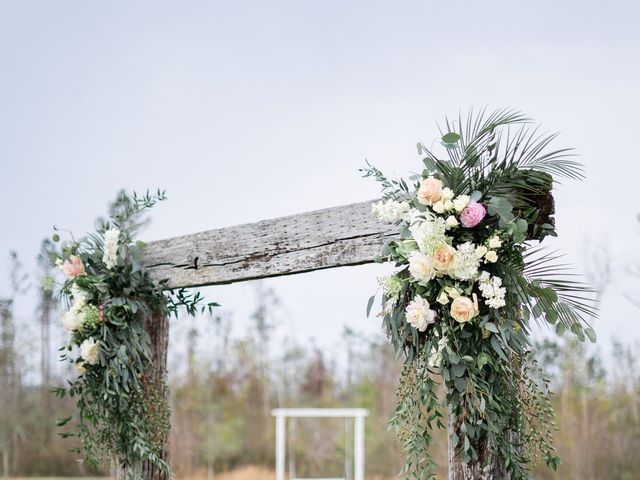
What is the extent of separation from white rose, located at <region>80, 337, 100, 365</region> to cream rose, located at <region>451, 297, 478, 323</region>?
1.92 meters

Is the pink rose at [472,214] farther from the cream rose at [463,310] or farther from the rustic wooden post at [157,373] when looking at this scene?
the rustic wooden post at [157,373]

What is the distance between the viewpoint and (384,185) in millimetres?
3096

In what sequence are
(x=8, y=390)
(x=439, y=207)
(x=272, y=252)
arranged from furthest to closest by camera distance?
(x=8, y=390) → (x=272, y=252) → (x=439, y=207)

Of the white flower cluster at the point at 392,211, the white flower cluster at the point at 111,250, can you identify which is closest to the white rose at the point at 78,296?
the white flower cluster at the point at 111,250

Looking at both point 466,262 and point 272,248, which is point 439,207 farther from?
point 272,248

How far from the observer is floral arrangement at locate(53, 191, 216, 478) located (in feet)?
12.7

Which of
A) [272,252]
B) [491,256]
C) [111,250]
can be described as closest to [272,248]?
[272,252]

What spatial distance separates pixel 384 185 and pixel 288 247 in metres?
0.63

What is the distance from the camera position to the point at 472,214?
2.82m

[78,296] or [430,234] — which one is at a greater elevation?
[430,234]

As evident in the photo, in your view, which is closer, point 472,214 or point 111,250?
point 472,214

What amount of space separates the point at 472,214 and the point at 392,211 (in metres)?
0.32

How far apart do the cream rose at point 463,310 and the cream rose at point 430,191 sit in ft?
1.24

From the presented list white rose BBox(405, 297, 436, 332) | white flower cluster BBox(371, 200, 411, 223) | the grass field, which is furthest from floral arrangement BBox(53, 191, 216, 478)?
the grass field
